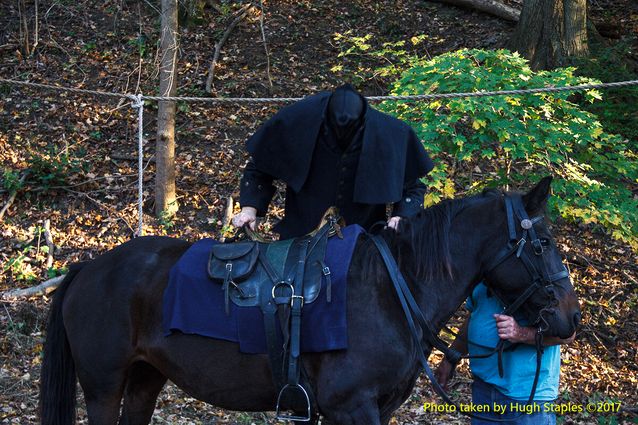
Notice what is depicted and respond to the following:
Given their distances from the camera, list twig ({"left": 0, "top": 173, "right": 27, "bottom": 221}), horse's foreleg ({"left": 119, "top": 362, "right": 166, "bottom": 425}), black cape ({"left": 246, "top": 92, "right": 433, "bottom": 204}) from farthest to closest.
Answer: twig ({"left": 0, "top": 173, "right": 27, "bottom": 221})
horse's foreleg ({"left": 119, "top": 362, "right": 166, "bottom": 425})
black cape ({"left": 246, "top": 92, "right": 433, "bottom": 204})

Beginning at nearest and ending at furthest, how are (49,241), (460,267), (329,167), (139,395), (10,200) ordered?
(460,267), (329,167), (139,395), (49,241), (10,200)

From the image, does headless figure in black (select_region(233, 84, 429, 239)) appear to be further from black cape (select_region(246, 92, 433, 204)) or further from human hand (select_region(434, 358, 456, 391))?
human hand (select_region(434, 358, 456, 391))

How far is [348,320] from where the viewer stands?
3334 millimetres

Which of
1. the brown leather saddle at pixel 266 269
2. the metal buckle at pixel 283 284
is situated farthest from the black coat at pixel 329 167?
the metal buckle at pixel 283 284

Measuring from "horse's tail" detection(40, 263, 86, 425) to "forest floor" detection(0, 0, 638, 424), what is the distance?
1555 millimetres

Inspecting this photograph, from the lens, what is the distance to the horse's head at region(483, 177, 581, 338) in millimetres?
3258

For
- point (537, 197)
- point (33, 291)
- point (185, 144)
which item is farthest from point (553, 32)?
point (33, 291)

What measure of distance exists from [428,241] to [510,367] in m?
0.76

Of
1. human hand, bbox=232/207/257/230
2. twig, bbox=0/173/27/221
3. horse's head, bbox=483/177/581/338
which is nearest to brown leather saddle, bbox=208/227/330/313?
human hand, bbox=232/207/257/230

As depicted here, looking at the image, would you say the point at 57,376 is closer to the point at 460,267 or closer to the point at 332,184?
the point at 332,184

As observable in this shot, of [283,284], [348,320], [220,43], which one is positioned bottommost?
[348,320]

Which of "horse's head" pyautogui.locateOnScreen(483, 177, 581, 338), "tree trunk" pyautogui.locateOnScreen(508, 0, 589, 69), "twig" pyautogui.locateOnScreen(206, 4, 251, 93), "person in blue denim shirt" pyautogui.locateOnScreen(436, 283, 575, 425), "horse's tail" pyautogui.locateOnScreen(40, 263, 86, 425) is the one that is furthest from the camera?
"twig" pyautogui.locateOnScreen(206, 4, 251, 93)

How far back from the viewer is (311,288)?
133 inches

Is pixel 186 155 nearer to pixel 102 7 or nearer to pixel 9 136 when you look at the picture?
pixel 9 136
